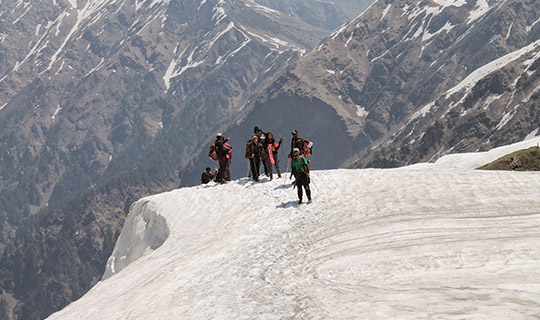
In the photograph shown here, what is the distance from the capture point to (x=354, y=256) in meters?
19.1

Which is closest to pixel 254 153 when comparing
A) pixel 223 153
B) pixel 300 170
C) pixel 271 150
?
pixel 271 150

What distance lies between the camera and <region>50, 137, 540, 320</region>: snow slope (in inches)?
584

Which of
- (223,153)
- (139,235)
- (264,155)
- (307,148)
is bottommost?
(139,235)

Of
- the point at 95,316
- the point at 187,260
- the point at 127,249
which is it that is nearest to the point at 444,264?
the point at 187,260

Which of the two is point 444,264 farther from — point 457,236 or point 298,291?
point 298,291

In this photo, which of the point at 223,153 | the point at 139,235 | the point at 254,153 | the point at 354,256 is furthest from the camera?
the point at 139,235

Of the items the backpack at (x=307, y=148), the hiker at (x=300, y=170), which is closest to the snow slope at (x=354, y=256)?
the hiker at (x=300, y=170)

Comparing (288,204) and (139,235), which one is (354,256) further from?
(139,235)

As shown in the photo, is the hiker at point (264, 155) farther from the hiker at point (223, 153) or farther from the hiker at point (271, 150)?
the hiker at point (223, 153)

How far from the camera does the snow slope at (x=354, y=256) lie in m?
14.8

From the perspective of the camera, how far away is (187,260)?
22.5 m

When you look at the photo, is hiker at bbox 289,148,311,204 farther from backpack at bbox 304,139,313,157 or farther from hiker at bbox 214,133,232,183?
hiker at bbox 214,133,232,183

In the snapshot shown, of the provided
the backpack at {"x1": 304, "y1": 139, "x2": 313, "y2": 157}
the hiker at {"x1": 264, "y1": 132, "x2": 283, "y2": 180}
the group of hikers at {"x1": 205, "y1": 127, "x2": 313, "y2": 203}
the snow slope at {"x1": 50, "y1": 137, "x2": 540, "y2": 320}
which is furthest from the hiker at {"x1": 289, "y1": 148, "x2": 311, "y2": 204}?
the hiker at {"x1": 264, "y1": 132, "x2": 283, "y2": 180}

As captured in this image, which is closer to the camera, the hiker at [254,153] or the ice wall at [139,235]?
the hiker at [254,153]
